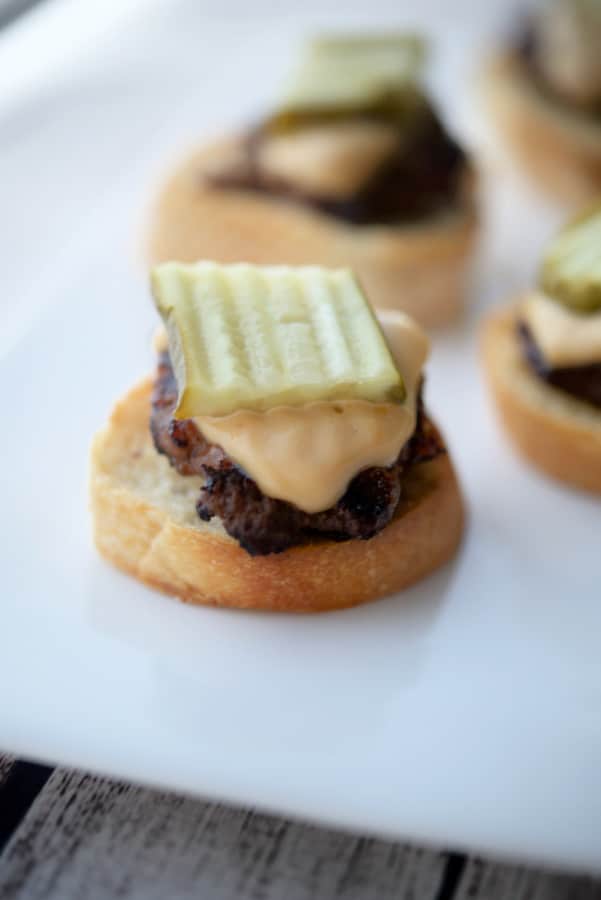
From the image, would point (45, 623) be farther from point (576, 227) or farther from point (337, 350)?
point (576, 227)

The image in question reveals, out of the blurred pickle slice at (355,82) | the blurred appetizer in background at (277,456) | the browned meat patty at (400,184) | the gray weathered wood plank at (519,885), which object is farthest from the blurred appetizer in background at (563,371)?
the gray weathered wood plank at (519,885)

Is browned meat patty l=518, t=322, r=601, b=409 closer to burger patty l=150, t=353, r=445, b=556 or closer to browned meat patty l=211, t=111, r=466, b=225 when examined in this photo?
burger patty l=150, t=353, r=445, b=556

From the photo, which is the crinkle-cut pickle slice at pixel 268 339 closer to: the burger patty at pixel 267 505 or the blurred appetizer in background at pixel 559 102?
the burger patty at pixel 267 505

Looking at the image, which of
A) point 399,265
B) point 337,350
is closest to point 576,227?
point 399,265

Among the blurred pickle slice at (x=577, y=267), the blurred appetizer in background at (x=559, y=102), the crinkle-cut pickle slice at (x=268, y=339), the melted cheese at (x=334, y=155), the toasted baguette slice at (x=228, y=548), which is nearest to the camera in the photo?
the crinkle-cut pickle slice at (x=268, y=339)

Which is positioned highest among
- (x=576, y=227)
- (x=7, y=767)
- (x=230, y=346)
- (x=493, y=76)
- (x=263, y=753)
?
(x=230, y=346)

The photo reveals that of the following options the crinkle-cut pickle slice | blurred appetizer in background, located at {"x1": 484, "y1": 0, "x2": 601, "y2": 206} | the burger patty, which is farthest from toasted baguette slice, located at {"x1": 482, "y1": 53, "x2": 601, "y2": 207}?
the burger patty

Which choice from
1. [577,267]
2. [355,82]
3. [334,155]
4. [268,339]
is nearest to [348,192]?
[334,155]
